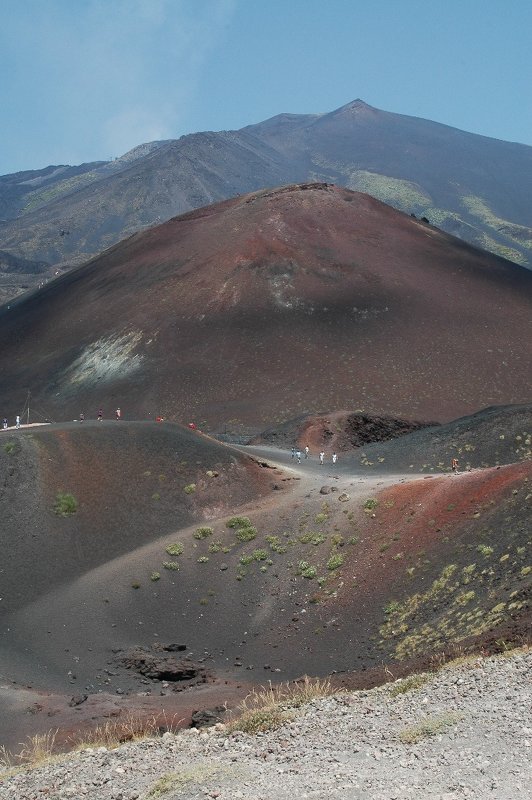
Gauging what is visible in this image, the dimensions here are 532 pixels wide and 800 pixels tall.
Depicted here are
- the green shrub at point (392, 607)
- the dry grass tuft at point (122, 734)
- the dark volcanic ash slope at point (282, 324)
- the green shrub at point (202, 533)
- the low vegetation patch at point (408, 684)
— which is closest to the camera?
the low vegetation patch at point (408, 684)

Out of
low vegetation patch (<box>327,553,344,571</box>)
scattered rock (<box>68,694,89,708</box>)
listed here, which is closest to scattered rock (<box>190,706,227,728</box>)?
scattered rock (<box>68,694,89,708</box>)

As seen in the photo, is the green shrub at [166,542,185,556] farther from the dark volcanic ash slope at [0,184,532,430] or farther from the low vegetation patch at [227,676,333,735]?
the dark volcanic ash slope at [0,184,532,430]

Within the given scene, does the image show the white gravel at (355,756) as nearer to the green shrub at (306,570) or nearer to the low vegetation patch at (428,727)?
the low vegetation patch at (428,727)

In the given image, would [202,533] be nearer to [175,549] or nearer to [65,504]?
[175,549]

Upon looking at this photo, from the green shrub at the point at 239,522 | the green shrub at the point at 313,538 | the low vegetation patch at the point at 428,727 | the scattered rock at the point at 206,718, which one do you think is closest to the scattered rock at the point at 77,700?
the scattered rock at the point at 206,718

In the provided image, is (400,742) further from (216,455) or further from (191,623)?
(216,455)

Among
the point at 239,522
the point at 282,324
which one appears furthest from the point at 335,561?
the point at 282,324
